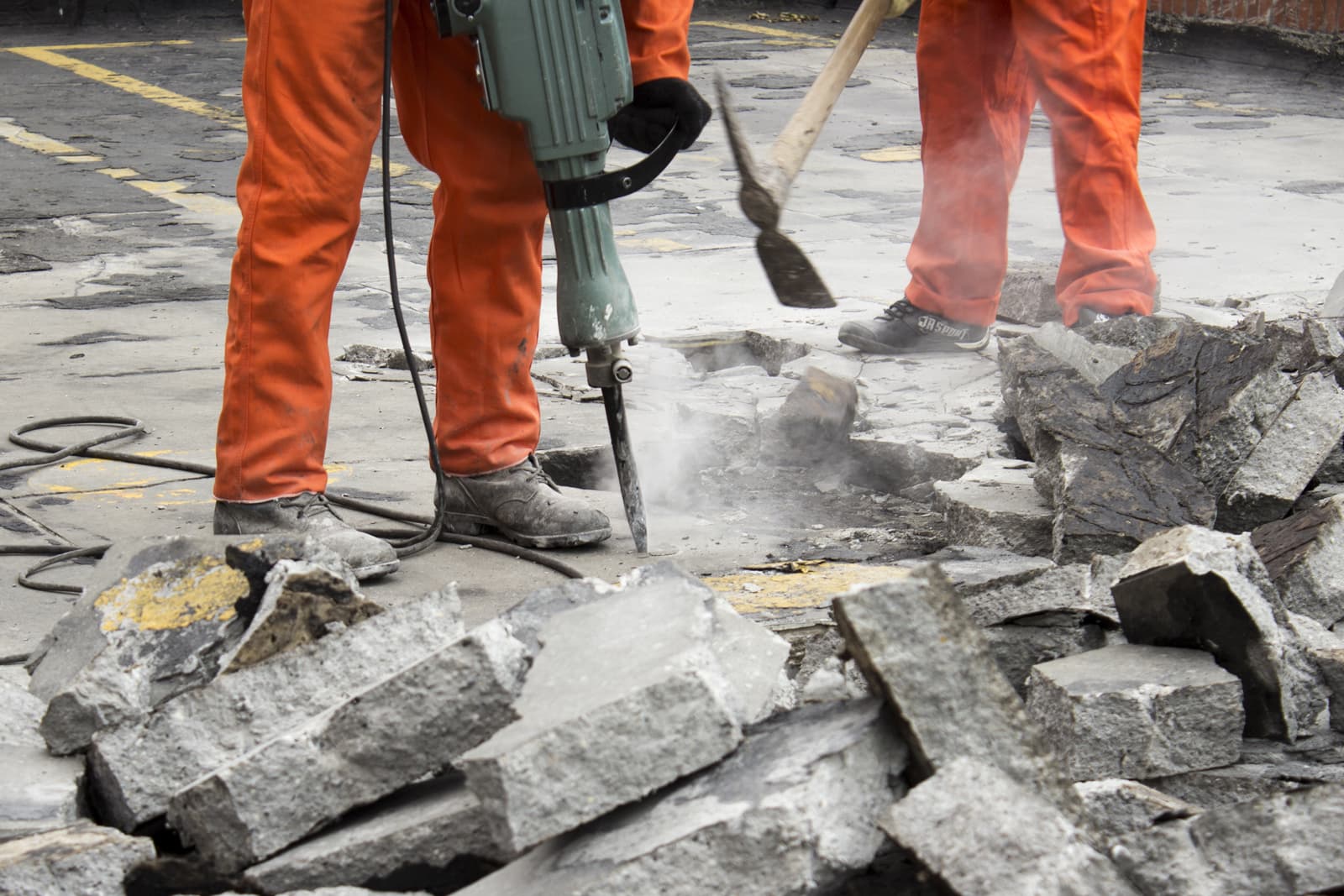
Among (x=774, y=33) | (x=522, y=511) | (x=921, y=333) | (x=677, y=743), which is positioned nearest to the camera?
(x=677, y=743)

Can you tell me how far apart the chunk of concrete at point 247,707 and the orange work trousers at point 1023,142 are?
→ 8.65 ft

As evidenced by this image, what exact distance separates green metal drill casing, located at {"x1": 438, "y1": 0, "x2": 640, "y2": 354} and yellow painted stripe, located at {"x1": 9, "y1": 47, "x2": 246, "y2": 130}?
6336mm

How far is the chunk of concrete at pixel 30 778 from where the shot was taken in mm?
1855

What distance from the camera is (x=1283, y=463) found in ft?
9.70

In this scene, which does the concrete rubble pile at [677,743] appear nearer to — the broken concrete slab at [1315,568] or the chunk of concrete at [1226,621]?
the chunk of concrete at [1226,621]

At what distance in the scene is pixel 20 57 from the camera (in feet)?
35.8

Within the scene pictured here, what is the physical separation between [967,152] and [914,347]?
0.60 metres

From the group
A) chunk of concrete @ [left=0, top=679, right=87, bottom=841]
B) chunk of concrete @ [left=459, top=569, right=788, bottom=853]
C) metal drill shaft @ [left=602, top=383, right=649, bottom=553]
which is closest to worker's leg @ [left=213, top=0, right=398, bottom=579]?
metal drill shaft @ [left=602, top=383, right=649, bottom=553]

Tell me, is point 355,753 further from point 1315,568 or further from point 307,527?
point 1315,568

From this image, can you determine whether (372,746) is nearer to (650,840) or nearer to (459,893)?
(459,893)

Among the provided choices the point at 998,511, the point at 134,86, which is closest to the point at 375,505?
the point at 998,511

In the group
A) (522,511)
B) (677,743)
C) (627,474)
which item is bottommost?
(522,511)

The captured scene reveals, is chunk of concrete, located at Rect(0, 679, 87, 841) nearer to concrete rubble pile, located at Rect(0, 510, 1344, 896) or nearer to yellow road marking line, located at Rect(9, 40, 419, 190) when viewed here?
concrete rubble pile, located at Rect(0, 510, 1344, 896)

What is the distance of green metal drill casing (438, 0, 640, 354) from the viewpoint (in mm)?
2732
